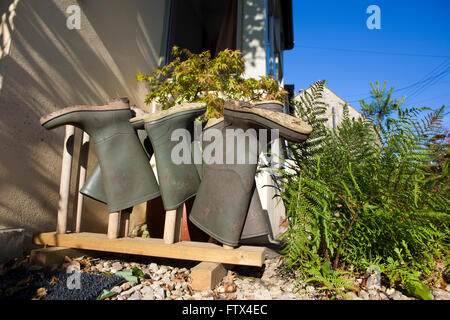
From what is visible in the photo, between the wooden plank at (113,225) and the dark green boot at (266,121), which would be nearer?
the dark green boot at (266,121)

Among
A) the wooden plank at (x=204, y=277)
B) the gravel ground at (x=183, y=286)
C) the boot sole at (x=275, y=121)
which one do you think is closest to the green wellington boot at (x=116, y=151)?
the gravel ground at (x=183, y=286)

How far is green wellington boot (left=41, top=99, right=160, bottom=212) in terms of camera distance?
169 cm

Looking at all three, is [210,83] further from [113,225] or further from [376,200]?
[376,200]

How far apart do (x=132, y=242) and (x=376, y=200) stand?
4.50ft

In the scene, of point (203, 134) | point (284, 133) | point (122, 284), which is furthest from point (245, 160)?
point (122, 284)

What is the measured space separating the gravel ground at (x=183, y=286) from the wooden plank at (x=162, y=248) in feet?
0.42

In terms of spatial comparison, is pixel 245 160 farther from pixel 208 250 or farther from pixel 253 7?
pixel 253 7

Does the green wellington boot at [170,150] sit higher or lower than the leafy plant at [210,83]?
lower

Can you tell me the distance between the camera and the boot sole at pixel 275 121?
1.33 metres

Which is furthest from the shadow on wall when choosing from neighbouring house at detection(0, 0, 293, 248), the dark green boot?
the dark green boot

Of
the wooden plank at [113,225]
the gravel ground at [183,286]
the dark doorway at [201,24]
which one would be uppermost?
the dark doorway at [201,24]

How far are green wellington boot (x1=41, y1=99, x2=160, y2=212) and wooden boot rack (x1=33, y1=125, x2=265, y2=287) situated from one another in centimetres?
17

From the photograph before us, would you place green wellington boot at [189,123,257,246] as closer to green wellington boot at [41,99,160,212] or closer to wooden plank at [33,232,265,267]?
wooden plank at [33,232,265,267]

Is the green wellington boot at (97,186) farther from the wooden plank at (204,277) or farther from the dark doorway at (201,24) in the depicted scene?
the dark doorway at (201,24)
